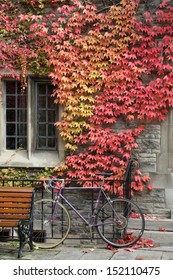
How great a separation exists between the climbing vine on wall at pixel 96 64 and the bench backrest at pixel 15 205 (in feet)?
8.08

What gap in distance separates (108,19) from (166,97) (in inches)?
75.7

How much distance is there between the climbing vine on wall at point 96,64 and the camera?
34.8 feet

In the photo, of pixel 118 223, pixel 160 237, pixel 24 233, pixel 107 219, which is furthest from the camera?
pixel 160 237

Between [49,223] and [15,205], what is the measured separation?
88 centimetres

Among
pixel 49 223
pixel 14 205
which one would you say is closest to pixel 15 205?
pixel 14 205

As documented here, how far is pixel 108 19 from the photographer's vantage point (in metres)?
10.7

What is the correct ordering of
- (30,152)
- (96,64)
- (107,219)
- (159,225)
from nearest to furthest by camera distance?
(107,219), (159,225), (96,64), (30,152)

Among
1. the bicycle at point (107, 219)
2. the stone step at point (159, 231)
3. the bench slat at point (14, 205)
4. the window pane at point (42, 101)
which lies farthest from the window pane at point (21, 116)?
the stone step at point (159, 231)

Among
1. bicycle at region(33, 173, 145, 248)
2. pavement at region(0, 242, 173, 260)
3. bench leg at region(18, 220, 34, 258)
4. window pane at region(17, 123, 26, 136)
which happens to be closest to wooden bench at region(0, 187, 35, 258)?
bench leg at region(18, 220, 34, 258)

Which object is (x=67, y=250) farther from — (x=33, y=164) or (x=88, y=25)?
(x=88, y=25)

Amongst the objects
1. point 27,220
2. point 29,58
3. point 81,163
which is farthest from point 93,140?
point 27,220

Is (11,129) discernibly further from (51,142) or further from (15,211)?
(15,211)

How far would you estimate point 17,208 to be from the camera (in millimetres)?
8539

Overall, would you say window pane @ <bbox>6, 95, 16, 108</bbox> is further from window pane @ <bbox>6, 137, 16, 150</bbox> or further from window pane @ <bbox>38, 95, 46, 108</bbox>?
window pane @ <bbox>6, 137, 16, 150</bbox>
